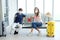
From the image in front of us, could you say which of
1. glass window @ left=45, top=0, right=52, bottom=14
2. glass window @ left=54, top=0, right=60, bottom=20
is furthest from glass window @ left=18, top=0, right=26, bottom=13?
glass window @ left=54, top=0, right=60, bottom=20

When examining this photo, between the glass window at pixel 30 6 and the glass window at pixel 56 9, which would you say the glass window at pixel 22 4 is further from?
the glass window at pixel 56 9

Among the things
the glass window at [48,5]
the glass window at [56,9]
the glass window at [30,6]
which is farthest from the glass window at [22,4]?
the glass window at [56,9]

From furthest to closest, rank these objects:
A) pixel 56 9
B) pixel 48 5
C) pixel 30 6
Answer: pixel 56 9 → pixel 48 5 → pixel 30 6

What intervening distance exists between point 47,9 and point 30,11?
1313 mm

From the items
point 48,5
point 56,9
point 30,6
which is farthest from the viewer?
point 56,9

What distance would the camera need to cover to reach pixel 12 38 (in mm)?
5969

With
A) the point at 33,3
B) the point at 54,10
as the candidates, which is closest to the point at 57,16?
the point at 54,10

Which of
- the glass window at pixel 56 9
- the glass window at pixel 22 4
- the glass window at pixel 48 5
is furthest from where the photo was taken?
the glass window at pixel 56 9

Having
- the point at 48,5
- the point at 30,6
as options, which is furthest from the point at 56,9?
the point at 30,6

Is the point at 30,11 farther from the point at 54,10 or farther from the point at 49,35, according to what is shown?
the point at 49,35

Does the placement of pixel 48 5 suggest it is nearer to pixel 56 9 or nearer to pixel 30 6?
pixel 56 9

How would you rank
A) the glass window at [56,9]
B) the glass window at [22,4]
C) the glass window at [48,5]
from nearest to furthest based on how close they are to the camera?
the glass window at [22,4] → the glass window at [48,5] → the glass window at [56,9]

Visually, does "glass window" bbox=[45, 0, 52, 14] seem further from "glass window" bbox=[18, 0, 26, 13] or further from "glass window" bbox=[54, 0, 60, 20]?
"glass window" bbox=[18, 0, 26, 13]

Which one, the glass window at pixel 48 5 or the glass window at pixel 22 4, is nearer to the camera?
the glass window at pixel 22 4
